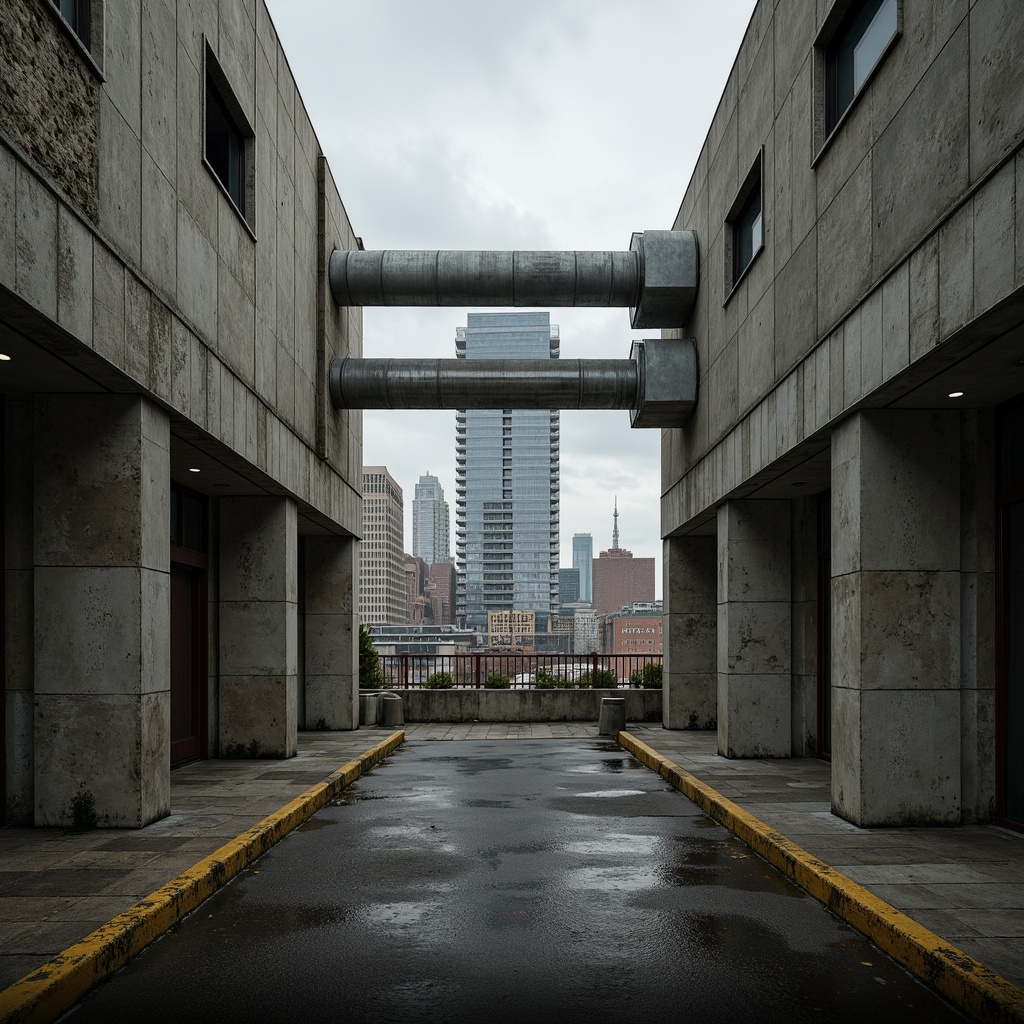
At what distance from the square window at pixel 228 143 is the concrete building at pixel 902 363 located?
6730mm

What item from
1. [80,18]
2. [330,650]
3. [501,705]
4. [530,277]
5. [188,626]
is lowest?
[501,705]

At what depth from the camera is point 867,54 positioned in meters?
9.95

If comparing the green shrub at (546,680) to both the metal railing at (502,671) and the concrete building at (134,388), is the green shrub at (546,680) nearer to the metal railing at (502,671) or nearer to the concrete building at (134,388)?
the metal railing at (502,671)

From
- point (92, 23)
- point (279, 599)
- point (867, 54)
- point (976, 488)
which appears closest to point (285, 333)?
point (279, 599)

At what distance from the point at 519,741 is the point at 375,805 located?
8.78 meters

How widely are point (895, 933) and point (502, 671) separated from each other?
20731 mm

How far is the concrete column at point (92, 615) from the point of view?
9172mm

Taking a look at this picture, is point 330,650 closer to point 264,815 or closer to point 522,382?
point 522,382

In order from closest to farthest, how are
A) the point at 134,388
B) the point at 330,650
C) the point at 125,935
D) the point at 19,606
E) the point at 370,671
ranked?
1. the point at 125,935
2. the point at 134,388
3. the point at 19,606
4. the point at 330,650
5. the point at 370,671

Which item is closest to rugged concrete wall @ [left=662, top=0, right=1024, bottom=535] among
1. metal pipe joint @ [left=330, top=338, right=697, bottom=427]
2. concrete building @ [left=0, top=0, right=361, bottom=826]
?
metal pipe joint @ [left=330, top=338, right=697, bottom=427]

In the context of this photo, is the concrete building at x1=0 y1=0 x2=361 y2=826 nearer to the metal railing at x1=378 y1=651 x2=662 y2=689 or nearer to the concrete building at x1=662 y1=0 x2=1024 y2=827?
the concrete building at x1=662 y1=0 x2=1024 y2=827

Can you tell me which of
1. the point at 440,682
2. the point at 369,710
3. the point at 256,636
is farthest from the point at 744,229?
the point at 440,682

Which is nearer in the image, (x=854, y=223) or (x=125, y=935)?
(x=125, y=935)

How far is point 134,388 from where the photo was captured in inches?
362
